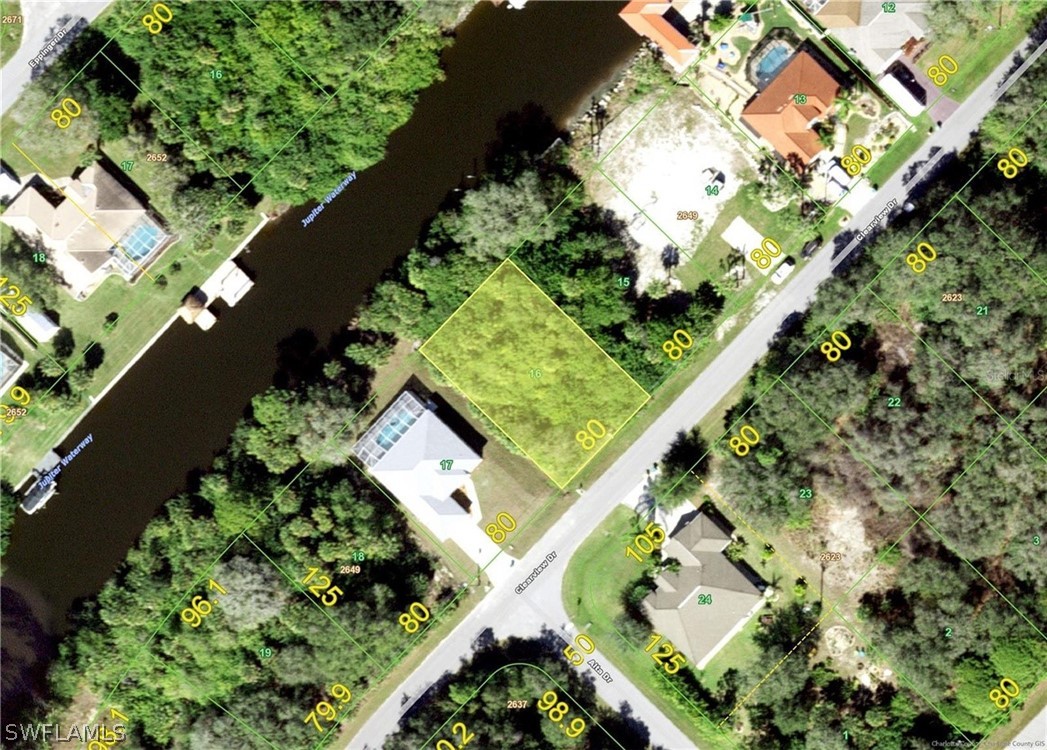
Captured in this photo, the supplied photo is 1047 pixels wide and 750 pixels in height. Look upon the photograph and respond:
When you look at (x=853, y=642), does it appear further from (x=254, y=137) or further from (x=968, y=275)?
(x=254, y=137)

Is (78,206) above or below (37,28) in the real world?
below

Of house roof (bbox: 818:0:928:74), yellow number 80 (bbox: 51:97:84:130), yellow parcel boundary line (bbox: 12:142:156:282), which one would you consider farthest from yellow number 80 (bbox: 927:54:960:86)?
yellow number 80 (bbox: 51:97:84:130)

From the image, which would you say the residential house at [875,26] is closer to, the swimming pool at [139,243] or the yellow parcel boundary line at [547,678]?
the yellow parcel boundary line at [547,678]

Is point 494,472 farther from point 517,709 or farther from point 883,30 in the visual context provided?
point 883,30

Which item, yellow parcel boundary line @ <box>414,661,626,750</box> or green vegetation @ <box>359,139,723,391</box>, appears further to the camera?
yellow parcel boundary line @ <box>414,661,626,750</box>

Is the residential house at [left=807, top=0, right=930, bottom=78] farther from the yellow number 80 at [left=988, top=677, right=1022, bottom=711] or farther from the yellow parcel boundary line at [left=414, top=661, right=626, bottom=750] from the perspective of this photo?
the yellow parcel boundary line at [left=414, top=661, right=626, bottom=750]

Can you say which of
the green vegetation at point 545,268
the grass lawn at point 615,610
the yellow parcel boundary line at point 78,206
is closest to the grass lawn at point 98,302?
the yellow parcel boundary line at point 78,206

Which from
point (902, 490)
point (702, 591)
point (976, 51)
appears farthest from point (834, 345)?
point (976, 51)
